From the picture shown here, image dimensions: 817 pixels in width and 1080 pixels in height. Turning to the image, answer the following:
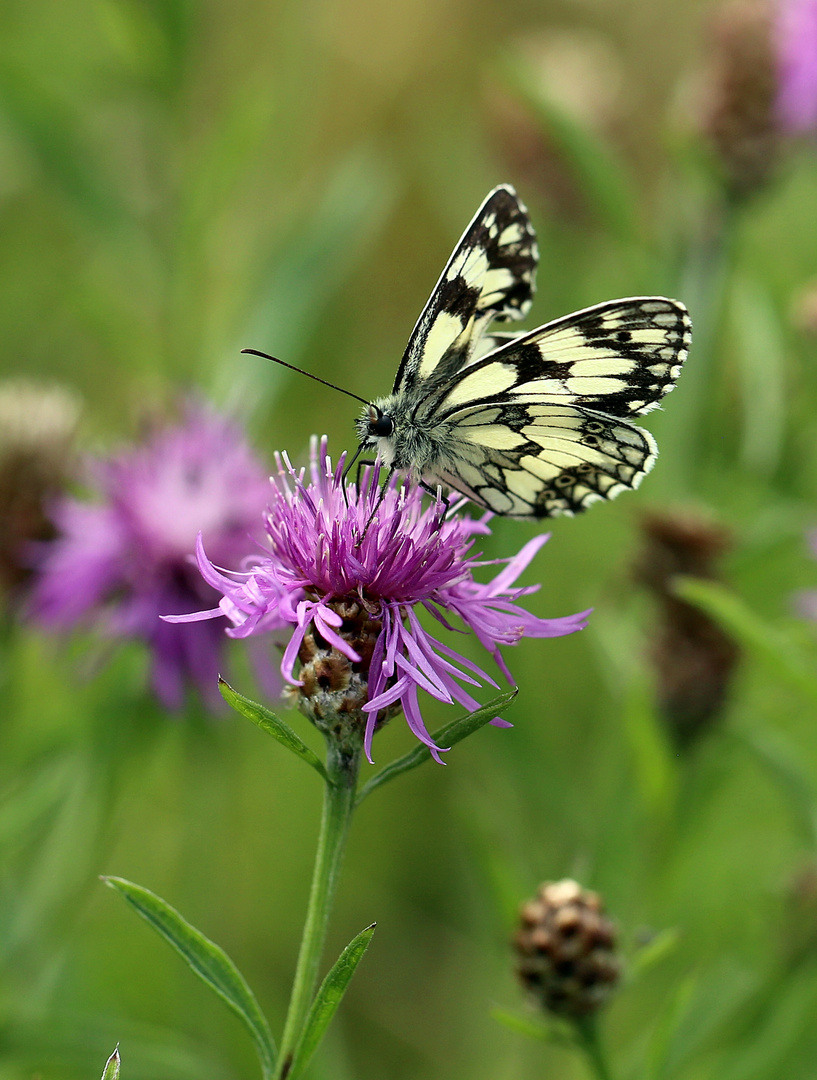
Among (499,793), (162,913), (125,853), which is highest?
(162,913)

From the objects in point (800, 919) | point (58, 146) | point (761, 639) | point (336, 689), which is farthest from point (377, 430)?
point (58, 146)

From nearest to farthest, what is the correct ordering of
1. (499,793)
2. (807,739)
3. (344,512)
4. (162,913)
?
1. (162,913)
2. (344,512)
3. (807,739)
4. (499,793)

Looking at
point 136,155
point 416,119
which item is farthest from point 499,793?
→ point 416,119

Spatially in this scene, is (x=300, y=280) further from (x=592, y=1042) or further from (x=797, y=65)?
(x=592, y=1042)

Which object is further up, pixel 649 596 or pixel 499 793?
pixel 649 596

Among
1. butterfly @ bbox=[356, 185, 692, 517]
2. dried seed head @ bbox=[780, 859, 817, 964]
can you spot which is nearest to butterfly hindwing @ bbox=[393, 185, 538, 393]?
butterfly @ bbox=[356, 185, 692, 517]

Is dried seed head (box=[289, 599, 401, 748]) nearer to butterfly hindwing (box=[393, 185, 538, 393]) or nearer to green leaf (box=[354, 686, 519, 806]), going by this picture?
green leaf (box=[354, 686, 519, 806])

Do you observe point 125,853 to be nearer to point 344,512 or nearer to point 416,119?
point 344,512
